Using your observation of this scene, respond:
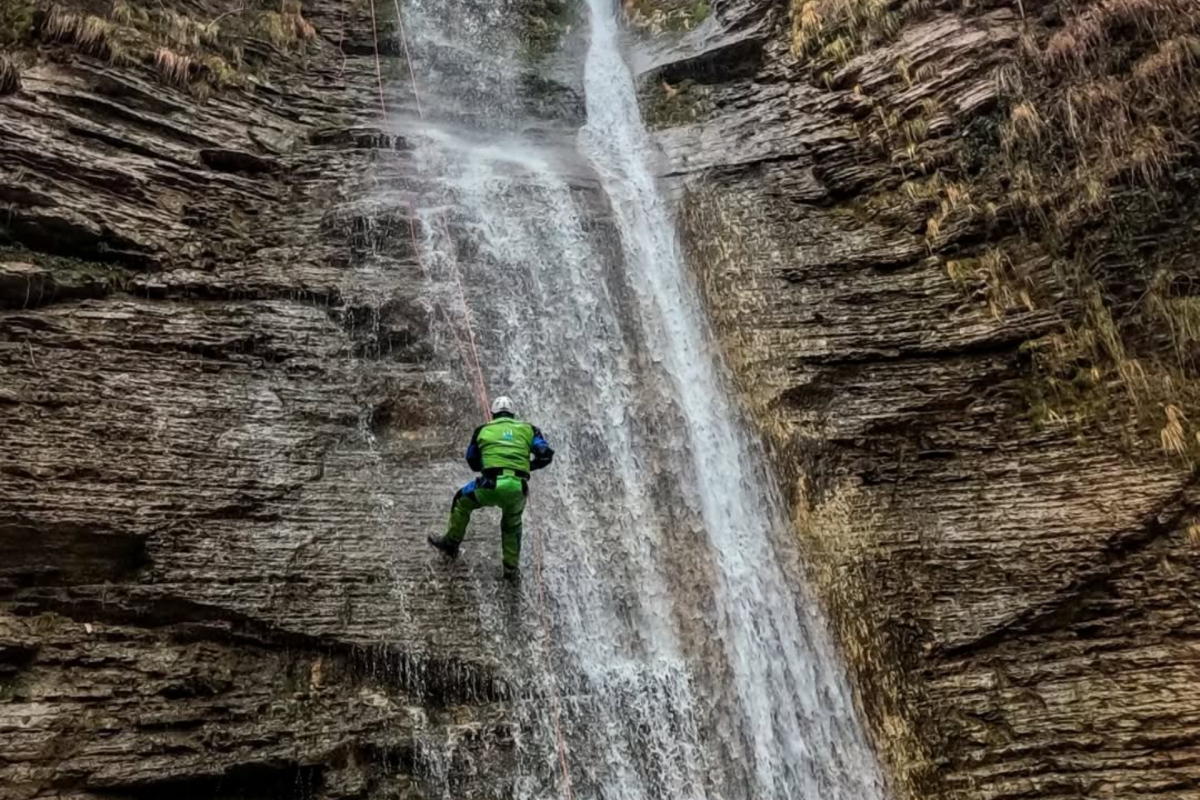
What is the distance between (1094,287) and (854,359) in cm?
278

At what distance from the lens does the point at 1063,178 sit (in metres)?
9.66

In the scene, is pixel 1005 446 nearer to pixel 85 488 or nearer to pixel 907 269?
pixel 907 269

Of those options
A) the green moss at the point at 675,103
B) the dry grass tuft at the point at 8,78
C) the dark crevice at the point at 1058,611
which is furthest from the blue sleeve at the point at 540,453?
the green moss at the point at 675,103

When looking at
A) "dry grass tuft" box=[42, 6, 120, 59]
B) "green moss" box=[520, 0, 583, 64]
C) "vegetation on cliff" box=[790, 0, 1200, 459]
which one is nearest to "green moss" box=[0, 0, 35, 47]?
"dry grass tuft" box=[42, 6, 120, 59]

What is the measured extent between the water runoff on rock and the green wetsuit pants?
411 millimetres

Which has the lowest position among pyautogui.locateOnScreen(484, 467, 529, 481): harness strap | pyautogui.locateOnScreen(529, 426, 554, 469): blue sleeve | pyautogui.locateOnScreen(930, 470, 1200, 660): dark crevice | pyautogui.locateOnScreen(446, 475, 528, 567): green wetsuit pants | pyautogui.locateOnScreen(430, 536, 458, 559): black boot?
pyautogui.locateOnScreen(930, 470, 1200, 660): dark crevice

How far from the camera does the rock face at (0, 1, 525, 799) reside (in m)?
6.31

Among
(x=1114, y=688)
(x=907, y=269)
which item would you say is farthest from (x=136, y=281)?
(x=1114, y=688)

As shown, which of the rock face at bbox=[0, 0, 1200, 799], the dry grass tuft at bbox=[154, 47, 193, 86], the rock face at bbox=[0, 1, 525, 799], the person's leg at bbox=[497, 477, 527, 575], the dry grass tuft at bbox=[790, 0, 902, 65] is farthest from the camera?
the dry grass tuft at bbox=[790, 0, 902, 65]

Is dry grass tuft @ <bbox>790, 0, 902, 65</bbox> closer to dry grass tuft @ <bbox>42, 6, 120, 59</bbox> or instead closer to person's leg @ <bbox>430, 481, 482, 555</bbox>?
person's leg @ <bbox>430, 481, 482, 555</bbox>

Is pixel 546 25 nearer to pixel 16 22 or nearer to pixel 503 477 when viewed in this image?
pixel 16 22

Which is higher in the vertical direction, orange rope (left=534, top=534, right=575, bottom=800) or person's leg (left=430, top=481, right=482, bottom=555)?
person's leg (left=430, top=481, right=482, bottom=555)

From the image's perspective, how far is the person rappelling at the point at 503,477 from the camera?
285 inches

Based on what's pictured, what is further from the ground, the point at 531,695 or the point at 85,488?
the point at 85,488
